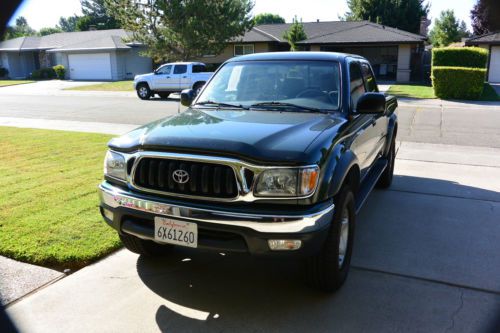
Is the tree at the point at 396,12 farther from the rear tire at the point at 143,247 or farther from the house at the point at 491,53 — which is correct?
the rear tire at the point at 143,247

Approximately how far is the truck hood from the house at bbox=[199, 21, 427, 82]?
90.5 ft

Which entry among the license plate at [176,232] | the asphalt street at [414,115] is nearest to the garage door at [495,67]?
the asphalt street at [414,115]

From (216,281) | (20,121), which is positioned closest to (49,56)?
(20,121)

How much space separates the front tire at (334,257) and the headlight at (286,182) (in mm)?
411

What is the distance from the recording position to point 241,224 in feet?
10.0

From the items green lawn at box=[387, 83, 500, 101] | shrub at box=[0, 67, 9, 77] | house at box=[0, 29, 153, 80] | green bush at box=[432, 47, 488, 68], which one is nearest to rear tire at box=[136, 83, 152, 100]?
green lawn at box=[387, 83, 500, 101]

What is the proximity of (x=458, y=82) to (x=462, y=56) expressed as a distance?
203 centimetres

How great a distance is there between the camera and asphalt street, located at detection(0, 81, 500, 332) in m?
3.23

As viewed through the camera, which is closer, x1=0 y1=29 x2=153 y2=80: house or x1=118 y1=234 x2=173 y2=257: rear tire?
x1=118 y1=234 x2=173 y2=257: rear tire

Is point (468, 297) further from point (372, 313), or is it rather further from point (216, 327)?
point (216, 327)

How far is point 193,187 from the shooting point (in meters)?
3.22

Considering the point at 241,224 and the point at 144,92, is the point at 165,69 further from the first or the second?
the point at 241,224

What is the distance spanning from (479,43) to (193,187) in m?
30.5

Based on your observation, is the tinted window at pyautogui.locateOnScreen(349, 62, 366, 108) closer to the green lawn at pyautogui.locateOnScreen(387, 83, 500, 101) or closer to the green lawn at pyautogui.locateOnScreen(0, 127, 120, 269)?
the green lawn at pyautogui.locateOnScreen(0, 127, 120, 269)
